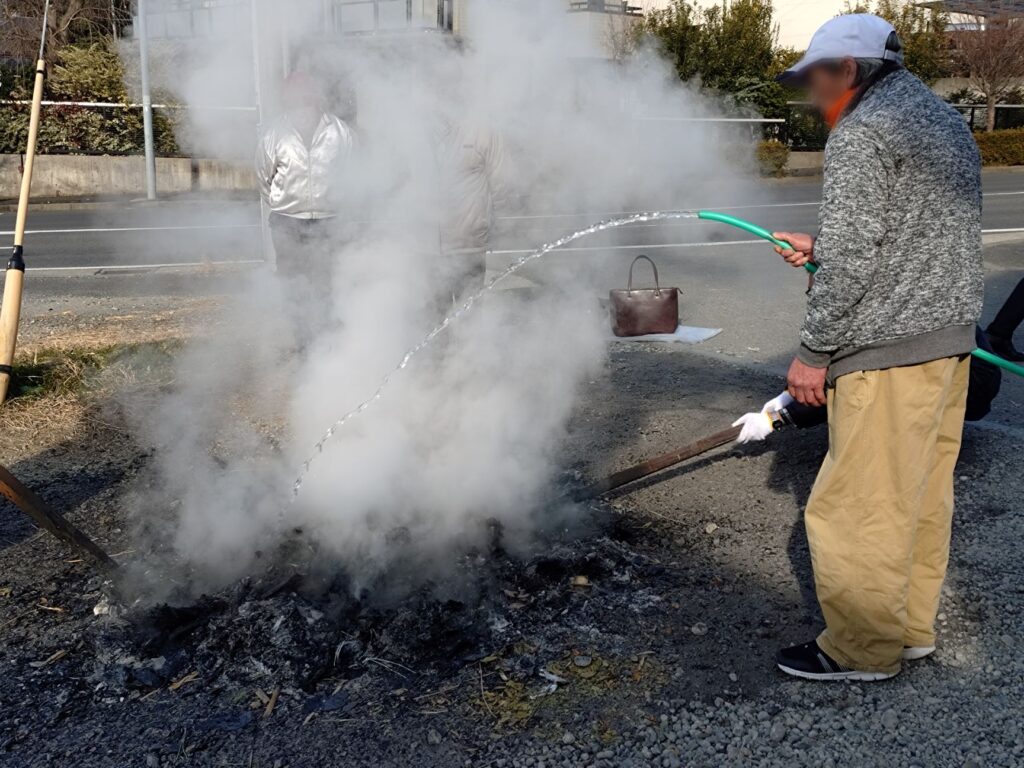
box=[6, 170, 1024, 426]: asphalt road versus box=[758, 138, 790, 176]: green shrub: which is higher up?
box=[758, 138, 790, 176]: green shrub

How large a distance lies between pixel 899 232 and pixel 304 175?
158 inches

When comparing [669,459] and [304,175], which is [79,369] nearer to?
[304,175]

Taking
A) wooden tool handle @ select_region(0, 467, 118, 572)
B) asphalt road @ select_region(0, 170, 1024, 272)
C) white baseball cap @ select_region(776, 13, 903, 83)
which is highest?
white baseball cap @ select_region(776, 13, 903, 83)

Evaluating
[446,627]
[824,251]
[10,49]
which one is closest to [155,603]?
[446,627]

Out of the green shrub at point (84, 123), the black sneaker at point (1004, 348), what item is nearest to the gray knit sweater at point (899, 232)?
the black sneaker at point (1004, 348)

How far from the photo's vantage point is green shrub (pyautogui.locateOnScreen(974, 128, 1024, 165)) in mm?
22641

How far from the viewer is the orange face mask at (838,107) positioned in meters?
2.74

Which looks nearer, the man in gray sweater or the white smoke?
the man in gray sweater

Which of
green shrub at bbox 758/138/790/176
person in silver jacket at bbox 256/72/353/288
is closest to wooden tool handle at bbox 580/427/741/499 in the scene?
person in silver jacket at bbox 256/72/353/288

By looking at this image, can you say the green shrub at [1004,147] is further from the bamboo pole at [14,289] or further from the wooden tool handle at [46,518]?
the wooden tool handle at [46,518]

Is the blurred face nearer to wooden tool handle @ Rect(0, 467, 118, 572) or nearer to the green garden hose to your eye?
the green garden hose

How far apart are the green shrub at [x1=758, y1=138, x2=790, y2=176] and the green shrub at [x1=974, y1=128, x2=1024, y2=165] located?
739 cm

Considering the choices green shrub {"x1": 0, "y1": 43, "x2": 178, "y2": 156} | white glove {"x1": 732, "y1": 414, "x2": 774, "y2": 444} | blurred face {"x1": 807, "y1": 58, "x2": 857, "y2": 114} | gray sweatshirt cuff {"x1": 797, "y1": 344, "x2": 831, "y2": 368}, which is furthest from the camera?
green shrub {"x1": 0, "y1": 43, "x2": 178, "y2": 156}

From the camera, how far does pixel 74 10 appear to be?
46.2ft
